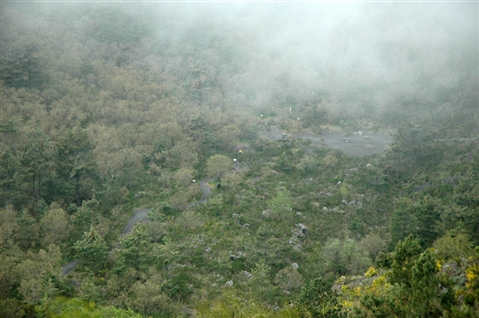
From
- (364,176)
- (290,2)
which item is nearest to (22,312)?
(364,176)

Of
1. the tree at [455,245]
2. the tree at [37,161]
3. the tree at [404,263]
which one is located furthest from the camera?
the tree at [37,161]

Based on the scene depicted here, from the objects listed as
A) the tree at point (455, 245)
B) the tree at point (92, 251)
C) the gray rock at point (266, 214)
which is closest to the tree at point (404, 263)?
the tree at point (455, 245)

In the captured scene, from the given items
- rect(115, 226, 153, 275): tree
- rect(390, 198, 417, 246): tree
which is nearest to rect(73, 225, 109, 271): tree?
rect(115, 226, 153, 275): tree

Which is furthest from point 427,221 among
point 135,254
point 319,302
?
point 135,254

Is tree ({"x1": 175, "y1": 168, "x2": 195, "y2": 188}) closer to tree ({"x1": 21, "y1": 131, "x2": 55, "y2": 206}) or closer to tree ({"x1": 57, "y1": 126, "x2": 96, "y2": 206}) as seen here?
tree ({"x1": 57, "y1": 126, "x2": 96, "y2": 206})

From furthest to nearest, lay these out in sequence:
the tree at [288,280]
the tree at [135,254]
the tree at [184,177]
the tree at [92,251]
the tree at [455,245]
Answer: the tree at [184,177] < the tree at [92,251] < the tree at [288,280] < the tree at [135,254] < the tree at [455,245]

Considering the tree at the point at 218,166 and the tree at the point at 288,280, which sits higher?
the tree at the point at 218,166

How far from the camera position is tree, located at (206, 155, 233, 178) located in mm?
56031

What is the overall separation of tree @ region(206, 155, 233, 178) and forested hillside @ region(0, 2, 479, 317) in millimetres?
322

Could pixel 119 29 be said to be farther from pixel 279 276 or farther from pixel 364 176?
pixel 279 276

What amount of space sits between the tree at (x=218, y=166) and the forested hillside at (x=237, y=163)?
32cm

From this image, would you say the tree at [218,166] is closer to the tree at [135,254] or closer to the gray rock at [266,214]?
the gray rock at [266,214]

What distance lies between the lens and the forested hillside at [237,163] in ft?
92.2

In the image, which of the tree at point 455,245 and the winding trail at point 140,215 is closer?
the tree at point 455,245
